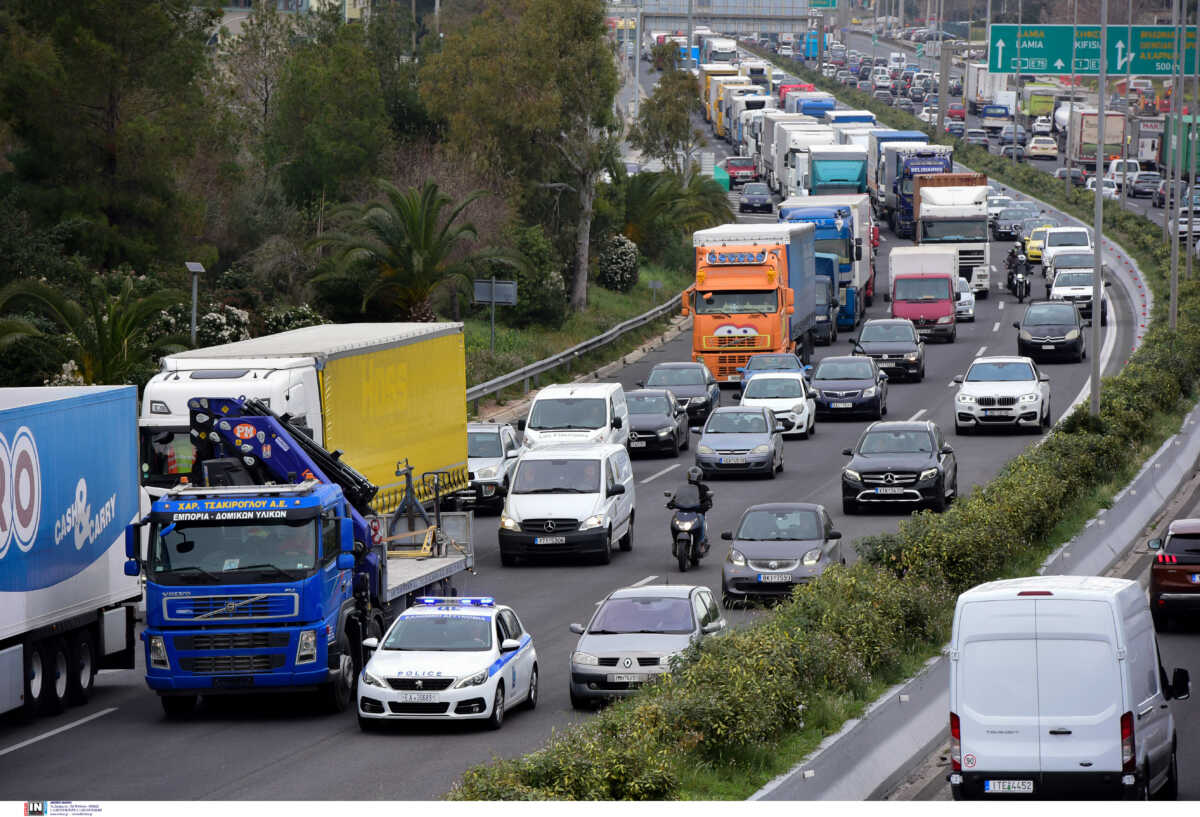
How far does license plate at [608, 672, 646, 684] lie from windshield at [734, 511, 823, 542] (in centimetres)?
633

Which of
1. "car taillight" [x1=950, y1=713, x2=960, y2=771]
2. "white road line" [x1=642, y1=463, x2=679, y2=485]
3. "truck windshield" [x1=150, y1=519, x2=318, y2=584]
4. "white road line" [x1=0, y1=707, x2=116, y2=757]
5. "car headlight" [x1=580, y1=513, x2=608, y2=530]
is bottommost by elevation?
"white road line" [x1=642, y1=463, x2=679, y2=485]

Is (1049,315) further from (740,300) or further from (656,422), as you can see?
(656,422)

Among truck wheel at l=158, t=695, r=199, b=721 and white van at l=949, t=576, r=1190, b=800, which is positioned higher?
white van at l=949, t=576, r=1190, b=800

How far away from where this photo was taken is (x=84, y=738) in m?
19.1

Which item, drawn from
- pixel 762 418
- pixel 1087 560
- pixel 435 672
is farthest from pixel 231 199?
pixel 435 672

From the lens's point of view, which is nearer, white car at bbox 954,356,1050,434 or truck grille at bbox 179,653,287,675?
truck grille at bbox 179,653,287,675

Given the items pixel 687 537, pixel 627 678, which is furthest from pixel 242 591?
pixel 687 537

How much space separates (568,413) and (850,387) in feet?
33.0

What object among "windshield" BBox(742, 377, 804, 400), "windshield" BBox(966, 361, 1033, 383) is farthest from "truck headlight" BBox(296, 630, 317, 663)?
"windshield" BBox(966, 361, 1033, 383)

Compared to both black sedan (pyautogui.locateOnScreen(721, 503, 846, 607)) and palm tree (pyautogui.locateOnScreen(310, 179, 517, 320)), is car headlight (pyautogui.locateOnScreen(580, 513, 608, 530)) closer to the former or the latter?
black sedan (pyautogui.locateOnScreen(721, 503, 846, 607))

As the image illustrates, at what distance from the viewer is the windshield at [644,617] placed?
2023 cm

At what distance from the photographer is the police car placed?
741 inches

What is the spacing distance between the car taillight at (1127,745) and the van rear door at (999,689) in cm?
62

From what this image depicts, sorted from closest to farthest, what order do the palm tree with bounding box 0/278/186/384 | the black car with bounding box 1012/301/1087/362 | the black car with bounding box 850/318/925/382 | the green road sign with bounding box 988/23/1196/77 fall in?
the palm tree with bounding box 0/278/186/384 < the black car with bounding box 850/318/925/382 < the black car with bounding box 1012/301/1087/362 < the green road sign with bounding box 988/23/1196/77
